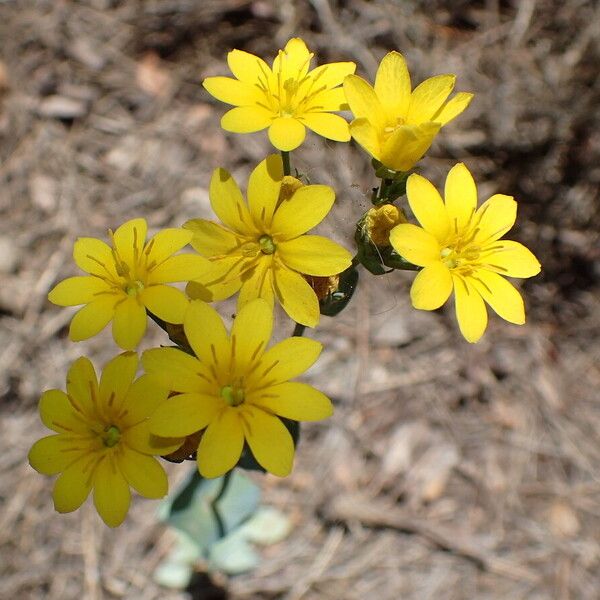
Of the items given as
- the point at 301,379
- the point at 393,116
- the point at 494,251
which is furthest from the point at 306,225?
the point at 301,379

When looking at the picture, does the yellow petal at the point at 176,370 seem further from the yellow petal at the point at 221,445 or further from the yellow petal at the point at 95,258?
the yellow petal at the point at 95,258

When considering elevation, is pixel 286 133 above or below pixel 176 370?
above

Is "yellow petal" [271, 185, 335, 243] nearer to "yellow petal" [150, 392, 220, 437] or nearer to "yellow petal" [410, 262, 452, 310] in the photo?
"yellow petal" [410, 262, 452, 310]

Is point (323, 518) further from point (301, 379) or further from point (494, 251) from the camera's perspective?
point (494, 251)

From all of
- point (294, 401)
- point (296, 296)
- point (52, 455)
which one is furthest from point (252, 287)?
point (52, 455)

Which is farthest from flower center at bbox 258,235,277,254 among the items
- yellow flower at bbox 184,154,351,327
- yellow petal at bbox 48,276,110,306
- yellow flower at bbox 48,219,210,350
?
yellow petal at bbox 48,276,110,306

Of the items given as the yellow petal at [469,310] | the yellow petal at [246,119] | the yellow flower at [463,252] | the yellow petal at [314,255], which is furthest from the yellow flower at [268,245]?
the yellow petal at [469,310]

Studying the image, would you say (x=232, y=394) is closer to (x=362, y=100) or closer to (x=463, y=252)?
(x=463, y=252)
